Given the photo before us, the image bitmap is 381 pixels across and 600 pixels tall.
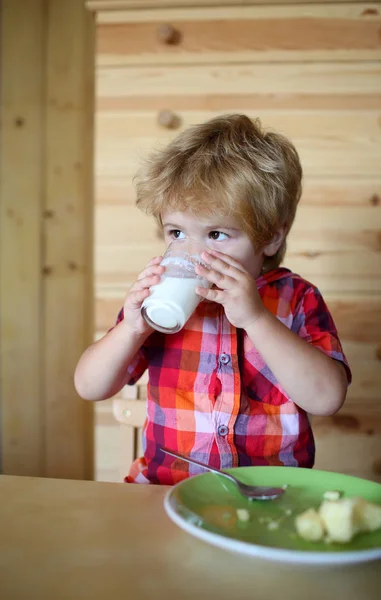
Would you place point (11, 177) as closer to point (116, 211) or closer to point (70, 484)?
point (116, 211)

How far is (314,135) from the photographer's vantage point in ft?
4.44

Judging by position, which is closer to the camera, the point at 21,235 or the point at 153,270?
the point at 153,270

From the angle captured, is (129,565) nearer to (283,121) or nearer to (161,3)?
(283,121)

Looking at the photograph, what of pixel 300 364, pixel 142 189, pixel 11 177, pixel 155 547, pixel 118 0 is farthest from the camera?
pixel 11 177

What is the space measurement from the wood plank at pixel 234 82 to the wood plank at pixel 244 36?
2 centimetres

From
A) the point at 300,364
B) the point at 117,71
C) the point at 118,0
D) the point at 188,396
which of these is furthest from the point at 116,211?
the point at 300,364

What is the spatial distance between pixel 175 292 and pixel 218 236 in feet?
0.59

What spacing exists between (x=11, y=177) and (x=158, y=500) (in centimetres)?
165

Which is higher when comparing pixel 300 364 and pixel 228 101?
pixel 228 101

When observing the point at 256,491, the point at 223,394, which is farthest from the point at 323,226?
the point at 256,491

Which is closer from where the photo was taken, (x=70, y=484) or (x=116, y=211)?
(x=70, y=484)

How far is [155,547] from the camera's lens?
0.49m

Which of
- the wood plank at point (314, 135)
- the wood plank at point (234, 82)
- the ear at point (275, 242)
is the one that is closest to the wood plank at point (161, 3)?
the wood plank at point (234, 82)

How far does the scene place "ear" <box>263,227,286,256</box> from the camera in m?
0.94
